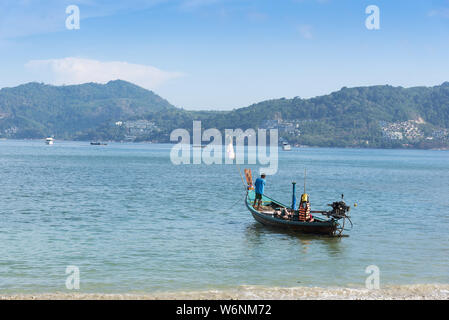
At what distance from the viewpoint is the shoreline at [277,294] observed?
629 inches

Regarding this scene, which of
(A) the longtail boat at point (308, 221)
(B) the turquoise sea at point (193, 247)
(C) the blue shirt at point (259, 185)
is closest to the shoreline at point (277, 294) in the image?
(B) the turquoise sea at point (193, 247)

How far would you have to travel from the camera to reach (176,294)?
55.0ft

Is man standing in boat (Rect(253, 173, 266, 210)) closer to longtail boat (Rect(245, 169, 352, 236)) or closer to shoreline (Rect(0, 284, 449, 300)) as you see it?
longtail boat (Rect(245, 169, 352, 236))

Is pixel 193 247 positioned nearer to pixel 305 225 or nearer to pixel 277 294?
pixel 305 225

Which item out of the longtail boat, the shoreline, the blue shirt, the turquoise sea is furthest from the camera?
the blue shirt

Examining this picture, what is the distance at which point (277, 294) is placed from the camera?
54.2 ft

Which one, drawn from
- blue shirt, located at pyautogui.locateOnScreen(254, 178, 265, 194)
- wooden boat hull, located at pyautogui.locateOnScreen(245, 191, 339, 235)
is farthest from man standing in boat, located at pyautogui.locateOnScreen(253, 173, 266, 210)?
wooden boat hull, located at pyautogui.locateOnScreen(245, 191, 339, 235)

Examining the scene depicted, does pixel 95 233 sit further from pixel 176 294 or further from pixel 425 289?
pixel 425 289

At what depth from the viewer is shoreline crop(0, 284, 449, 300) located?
52.4 feet

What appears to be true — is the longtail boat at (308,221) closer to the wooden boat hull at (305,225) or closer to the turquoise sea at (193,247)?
the wooden boat hull at (305,225)

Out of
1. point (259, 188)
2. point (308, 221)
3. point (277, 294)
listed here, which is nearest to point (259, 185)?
point (259, 188)

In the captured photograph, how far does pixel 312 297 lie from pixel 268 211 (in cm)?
1470
